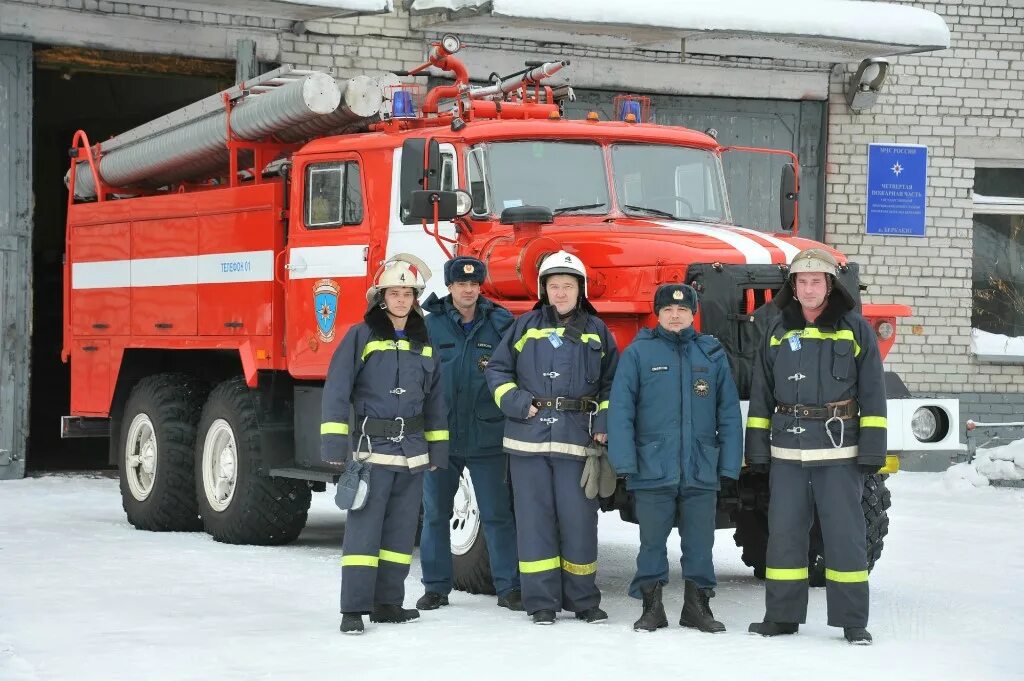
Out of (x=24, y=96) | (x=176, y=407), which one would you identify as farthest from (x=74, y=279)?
(x=24, y=96)

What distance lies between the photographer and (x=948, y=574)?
1014 centimetres

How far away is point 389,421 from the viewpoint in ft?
26.5

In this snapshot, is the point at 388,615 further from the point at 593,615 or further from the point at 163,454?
the point at 163,454

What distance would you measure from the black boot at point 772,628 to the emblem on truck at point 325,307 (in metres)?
3.54

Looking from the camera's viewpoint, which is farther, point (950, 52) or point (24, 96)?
point (950, 52)


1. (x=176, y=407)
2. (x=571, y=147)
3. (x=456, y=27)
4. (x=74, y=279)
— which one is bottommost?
(x=176, y=407)

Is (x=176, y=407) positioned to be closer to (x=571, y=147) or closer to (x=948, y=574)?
(x=571, y=147)

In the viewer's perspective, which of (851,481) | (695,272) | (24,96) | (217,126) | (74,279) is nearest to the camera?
(851,481)

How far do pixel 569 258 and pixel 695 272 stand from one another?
72 centimetres

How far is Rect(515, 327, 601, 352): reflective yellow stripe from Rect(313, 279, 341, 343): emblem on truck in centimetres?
234

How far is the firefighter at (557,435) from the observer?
8125 millimetres

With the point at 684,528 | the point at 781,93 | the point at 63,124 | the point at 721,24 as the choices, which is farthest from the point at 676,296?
the point at 63,124

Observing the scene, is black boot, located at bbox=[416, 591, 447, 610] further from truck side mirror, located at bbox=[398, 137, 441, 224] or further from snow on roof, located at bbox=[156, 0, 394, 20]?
snow on roof, located at bbox=[156, 0, 394, 20]

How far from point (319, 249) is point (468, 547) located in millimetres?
2316
